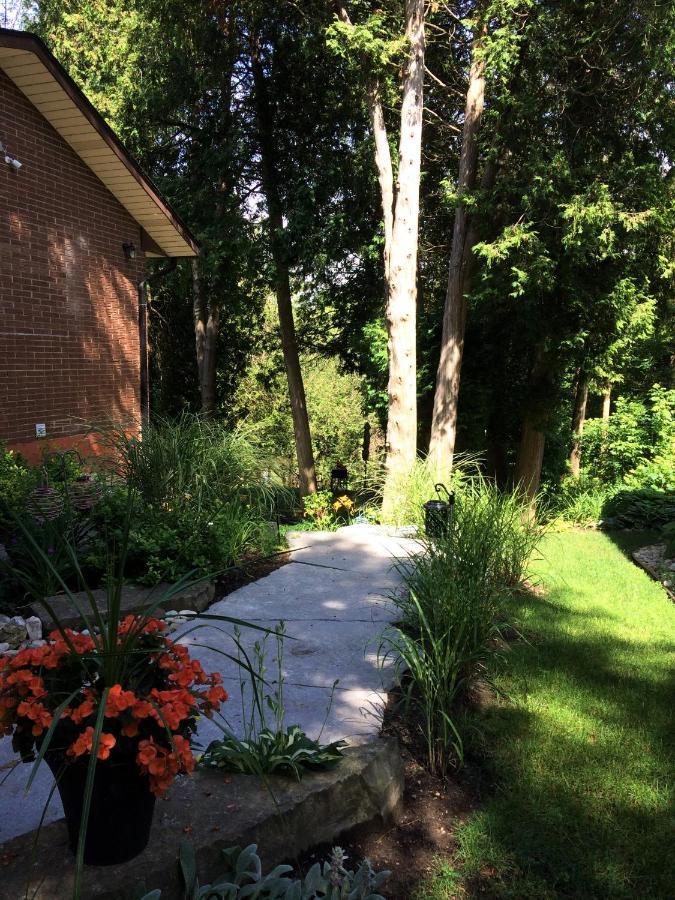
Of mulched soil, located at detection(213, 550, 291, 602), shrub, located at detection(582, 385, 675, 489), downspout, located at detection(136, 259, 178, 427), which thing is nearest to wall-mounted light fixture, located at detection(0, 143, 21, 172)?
downspout, located at detection(136, 259, 178, 427)

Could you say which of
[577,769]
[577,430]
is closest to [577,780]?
[577,769]

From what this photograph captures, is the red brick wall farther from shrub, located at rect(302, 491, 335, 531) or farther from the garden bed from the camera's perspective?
the garden bed

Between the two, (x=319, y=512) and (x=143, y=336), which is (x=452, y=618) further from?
(x=143, y=336)

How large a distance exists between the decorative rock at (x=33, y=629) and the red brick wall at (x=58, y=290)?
3814mm

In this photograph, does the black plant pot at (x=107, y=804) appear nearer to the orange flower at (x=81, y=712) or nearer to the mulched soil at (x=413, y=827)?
the orange flower at (x=81, y=712)

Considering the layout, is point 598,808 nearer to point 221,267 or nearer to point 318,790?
point 318,790

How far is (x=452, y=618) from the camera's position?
345 cm

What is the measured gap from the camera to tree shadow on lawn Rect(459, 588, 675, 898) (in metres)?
2.47

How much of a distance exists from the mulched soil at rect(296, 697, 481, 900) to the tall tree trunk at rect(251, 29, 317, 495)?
1162 centimetres

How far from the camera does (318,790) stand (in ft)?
7.86

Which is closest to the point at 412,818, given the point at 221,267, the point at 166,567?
the point at 166,567

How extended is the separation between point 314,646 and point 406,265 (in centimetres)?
743

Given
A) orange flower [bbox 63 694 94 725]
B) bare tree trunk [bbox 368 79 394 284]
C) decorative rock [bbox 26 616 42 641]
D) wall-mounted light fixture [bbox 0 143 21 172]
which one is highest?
bare tree trunk [bbox 368 79 394 284]

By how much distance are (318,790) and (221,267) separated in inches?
485
